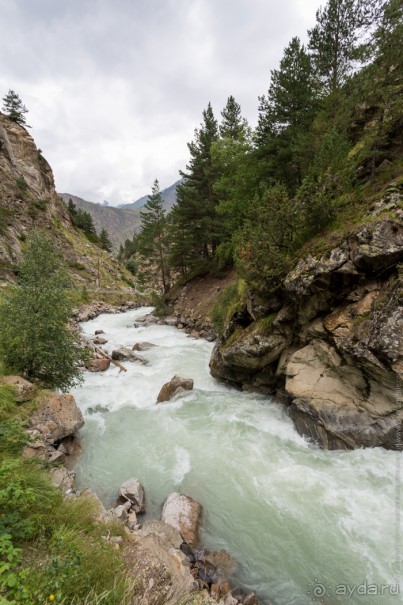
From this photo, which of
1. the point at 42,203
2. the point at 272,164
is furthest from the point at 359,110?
the point at 42,203

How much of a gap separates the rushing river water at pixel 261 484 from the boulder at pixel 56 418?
1.08m

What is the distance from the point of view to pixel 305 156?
16.2 meters

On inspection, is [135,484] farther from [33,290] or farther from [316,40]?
[316,40]

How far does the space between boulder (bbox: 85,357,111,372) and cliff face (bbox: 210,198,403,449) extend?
9.53 meters

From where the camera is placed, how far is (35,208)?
2140 inches

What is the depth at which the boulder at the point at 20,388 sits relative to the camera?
934 cm

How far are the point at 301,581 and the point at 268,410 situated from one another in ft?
19.9

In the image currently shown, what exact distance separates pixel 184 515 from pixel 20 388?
6966mm

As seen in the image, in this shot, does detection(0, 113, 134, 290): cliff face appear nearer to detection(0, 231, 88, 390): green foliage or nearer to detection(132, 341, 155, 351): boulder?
detection(132, 341, 155, 351): boulder

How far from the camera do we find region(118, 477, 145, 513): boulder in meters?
7.45

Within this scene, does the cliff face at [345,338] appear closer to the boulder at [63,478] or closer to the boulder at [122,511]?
the boulder at [122,511]

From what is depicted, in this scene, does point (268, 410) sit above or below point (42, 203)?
below

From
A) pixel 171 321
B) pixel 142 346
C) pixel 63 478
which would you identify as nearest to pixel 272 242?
pixel 63 478

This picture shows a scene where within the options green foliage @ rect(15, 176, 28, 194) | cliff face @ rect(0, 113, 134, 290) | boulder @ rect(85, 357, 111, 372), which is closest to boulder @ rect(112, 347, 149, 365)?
boulder @ rect(85, 357, 111, 372)
